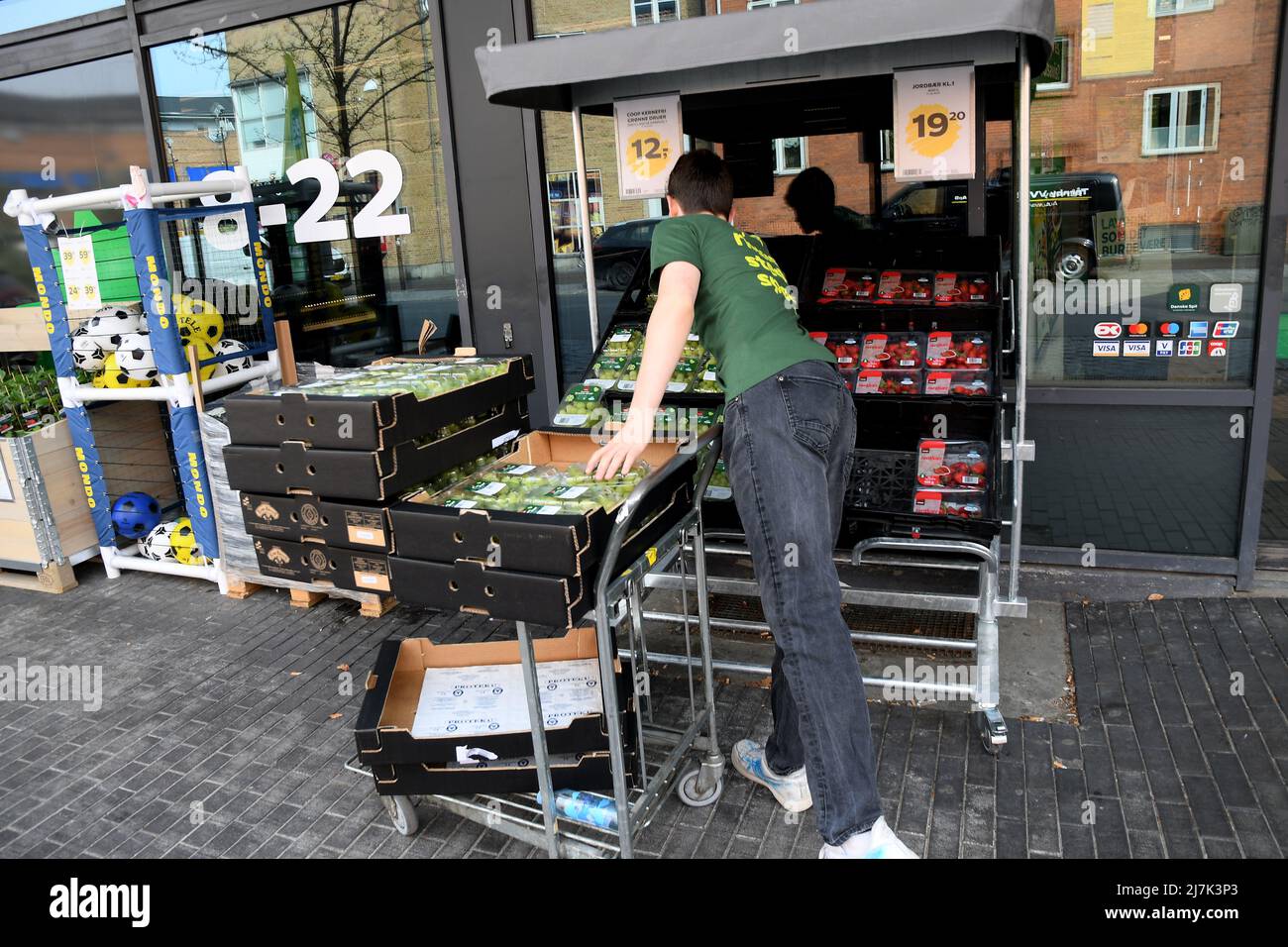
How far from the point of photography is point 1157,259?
4.80m

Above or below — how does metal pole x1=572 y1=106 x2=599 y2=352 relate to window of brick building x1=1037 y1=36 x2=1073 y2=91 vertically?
below

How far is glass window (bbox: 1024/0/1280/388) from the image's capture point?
448cm

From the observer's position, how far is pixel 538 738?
2867 mm

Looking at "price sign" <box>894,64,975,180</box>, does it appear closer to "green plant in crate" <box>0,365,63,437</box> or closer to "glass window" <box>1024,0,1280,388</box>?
"glass window" <box>1024,0,1280,388</box>

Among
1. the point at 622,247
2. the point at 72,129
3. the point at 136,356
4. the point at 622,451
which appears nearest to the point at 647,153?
the point at 622,247

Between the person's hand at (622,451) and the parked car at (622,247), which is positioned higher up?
the parked car at (622,247)

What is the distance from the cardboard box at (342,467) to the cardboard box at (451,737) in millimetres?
672

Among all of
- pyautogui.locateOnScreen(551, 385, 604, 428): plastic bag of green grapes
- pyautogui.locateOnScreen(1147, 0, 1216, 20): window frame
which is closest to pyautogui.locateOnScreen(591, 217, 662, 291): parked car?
pyautogui.locateOnScreen(551, 385, 604, 428): plastic bag of green grapes

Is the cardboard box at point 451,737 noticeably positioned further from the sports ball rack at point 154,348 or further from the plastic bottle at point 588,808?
the sports ball rack at point 154,348

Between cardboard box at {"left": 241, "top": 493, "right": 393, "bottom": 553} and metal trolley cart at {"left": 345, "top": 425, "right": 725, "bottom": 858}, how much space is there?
55 cm

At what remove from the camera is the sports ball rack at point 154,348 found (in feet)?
17.0

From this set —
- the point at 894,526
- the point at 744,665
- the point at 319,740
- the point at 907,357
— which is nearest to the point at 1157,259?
the point at 907,357

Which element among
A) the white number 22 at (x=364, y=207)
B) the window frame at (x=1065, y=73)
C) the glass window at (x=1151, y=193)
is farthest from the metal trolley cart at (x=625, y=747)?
the white number 22 at (x=364, y=207)

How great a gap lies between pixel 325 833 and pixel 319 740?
26.6 inches
